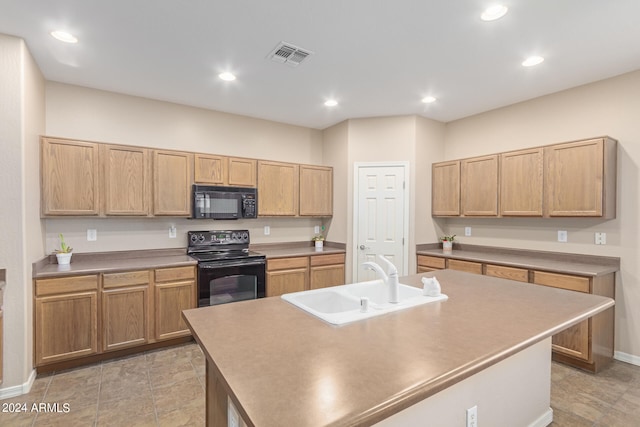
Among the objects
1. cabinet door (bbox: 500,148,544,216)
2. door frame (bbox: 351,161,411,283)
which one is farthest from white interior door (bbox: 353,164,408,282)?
cabinet door (bbox: 500,148,544,216)

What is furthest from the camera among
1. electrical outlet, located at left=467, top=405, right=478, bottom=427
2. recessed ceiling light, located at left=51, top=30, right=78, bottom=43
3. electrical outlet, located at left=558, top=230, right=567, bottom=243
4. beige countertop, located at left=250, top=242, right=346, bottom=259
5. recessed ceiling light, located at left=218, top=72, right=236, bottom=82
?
beige countertop, located at left=250, top=242, right=346, bottom=259

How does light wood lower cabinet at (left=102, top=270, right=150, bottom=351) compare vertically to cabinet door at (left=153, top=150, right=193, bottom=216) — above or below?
below

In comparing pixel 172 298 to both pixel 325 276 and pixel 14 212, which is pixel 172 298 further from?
pixel 325 276

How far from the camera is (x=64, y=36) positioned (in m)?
2.55

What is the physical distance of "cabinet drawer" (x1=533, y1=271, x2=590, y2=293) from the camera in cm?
293

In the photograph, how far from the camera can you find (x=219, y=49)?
275 centimetres

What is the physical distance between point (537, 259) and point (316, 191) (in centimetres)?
290

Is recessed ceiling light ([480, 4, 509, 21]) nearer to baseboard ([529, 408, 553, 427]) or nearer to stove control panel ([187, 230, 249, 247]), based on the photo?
baseboard ([529, 408, 553, 427])

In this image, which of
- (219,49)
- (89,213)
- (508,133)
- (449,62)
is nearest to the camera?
(219,49)

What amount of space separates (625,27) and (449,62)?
1.22 meters

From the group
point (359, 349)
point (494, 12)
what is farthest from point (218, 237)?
point (494, 12)

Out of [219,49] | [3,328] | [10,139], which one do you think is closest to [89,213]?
[10,139]

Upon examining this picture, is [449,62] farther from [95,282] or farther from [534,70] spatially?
[95,282]

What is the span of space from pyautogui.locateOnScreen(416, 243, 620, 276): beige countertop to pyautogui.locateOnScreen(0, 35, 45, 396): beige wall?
415 centimetres
